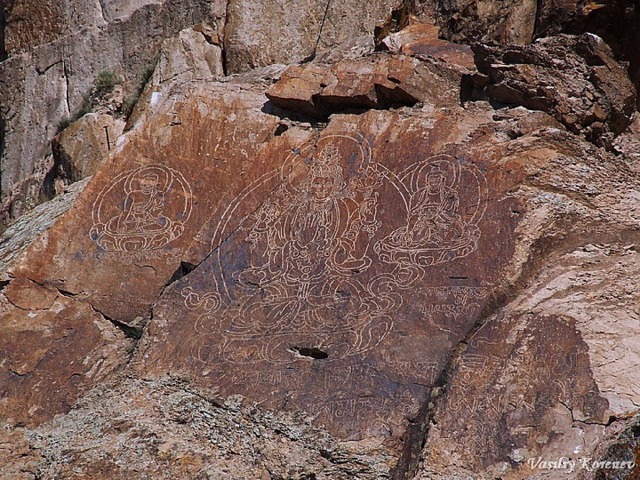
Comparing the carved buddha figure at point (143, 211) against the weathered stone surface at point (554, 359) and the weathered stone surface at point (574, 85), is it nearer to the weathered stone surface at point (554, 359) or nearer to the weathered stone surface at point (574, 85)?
the weathered stone surface at point (574, 85)

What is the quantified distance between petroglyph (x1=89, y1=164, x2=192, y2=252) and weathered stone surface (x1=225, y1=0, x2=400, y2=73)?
244 cm

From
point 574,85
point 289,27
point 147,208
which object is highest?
point 574,85

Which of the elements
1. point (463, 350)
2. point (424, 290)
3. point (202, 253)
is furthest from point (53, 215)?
point (463, 350)

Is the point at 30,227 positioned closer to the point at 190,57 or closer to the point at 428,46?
the point at 190,57

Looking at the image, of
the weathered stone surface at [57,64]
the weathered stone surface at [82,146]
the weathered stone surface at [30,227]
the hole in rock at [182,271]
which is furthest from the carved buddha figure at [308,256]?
the weathered stone surface at [57,64]

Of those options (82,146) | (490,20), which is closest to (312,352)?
(490,20)

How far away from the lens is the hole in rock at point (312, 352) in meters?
5.88

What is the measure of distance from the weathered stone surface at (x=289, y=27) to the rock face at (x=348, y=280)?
4.45 ft

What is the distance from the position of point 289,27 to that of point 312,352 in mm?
4607

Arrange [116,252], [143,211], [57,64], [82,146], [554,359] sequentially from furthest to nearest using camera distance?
[57,64]
[82,146]
[143,211]
[116,252]
[554,359]

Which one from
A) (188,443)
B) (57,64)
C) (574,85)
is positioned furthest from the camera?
(57,64)


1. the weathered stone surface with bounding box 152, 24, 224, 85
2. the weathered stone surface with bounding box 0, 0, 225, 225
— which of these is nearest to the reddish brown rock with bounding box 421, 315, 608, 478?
the weathered stone surface with bounding box 152, 24, 224, 85

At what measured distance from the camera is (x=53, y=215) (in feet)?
24.2

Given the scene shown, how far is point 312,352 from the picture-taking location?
592 cm
